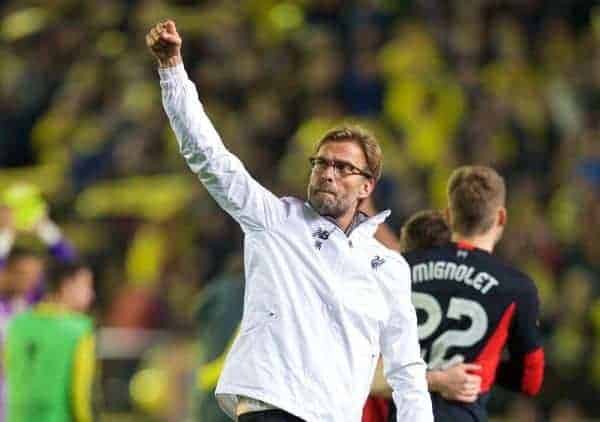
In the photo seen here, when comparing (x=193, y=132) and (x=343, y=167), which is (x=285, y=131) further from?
(x=193, y=132)

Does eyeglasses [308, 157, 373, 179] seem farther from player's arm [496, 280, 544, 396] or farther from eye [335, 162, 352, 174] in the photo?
player's arm [496, 280, 544, 396]

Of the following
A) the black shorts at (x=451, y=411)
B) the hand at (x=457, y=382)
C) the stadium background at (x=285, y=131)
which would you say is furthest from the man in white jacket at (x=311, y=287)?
the stadium background at (x=285, y=131)

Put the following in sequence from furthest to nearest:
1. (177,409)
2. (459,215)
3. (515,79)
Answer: (515,79), (177,409), (459,215)

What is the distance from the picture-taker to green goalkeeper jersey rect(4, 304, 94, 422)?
30.1 feet

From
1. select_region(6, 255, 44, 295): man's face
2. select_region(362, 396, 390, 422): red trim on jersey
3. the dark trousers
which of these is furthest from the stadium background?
the dark trousers

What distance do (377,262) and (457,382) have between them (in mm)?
730

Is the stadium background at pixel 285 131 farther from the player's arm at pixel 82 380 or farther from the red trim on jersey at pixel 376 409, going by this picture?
the red trim on jersey at pixel 376 409

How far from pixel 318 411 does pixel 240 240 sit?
8.25 meters

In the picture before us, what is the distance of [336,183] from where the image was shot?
5961 mm

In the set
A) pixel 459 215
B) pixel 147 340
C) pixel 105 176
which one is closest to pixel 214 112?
pixel 105 176

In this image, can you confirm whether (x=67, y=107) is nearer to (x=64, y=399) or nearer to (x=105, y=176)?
(x=105, y=176)

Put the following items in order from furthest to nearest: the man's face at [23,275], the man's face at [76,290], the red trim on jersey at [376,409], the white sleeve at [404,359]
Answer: the man's face at [23,275] < the man's face at [76,290] < the red trim on jersey at [376,409] < the white sleeve at [404,359]

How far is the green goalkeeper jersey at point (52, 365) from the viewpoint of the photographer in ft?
30.1

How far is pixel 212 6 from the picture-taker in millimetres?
18375
